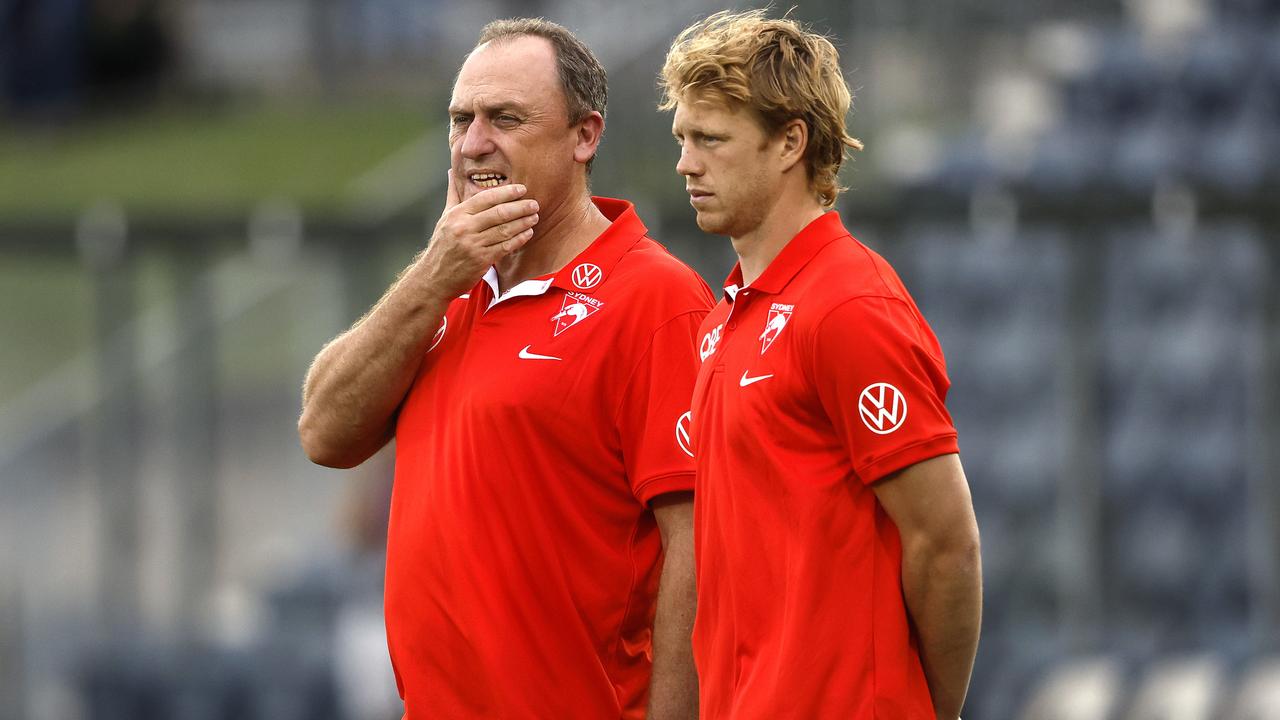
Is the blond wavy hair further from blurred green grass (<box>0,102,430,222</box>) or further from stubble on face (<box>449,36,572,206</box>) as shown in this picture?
blurred green grass (<box>0,102,430,222</box>)

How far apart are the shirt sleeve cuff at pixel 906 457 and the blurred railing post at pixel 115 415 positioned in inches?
219

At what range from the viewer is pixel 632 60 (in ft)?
27.9

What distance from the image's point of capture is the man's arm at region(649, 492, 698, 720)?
8.96 ft

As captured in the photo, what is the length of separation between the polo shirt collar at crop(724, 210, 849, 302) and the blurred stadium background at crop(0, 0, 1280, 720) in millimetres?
3172

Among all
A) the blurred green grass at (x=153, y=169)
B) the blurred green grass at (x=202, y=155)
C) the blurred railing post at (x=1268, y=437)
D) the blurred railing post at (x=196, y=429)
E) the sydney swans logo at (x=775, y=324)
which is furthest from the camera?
the blurred green grass at (x=202, y=155)

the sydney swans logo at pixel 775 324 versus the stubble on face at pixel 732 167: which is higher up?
the stubble on face at pixel 732 167

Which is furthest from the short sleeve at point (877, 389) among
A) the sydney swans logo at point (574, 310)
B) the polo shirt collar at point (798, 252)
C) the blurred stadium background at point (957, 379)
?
the blurred stadium background at point (957, 379)

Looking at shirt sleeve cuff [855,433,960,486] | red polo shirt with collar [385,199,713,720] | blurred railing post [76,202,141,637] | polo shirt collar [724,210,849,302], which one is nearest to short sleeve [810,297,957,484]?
shirt sleeve cuff [855,433,960,486]

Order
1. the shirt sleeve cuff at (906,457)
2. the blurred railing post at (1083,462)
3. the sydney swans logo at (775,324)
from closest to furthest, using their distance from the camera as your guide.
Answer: the shirt sleeve cuff at (906,457) < the sydney swans logo at (775,324) < the blurred railing post at (1083,462)

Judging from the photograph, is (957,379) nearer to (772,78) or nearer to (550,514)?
(550,514)

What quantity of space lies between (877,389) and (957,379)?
543 cm

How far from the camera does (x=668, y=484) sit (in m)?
2.72

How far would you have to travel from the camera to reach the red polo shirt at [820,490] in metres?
2.43

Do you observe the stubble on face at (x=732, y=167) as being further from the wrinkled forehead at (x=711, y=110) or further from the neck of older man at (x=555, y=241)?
the neck of older man at (x=555, y=241)
